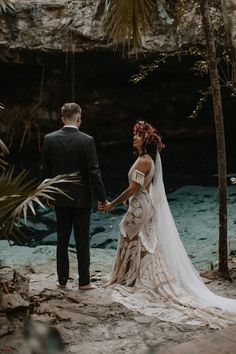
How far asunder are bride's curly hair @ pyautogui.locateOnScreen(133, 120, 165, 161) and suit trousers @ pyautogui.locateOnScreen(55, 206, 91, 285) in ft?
3.04

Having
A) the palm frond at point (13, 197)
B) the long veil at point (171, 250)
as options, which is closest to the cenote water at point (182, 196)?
the long veil at point (171, 250)

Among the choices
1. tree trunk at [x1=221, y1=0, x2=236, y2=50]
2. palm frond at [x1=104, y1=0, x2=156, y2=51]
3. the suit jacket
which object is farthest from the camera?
palm frond at [x1=104, y1=0, x2=156, y2=51]

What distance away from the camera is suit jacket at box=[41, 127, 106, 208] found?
5.19m

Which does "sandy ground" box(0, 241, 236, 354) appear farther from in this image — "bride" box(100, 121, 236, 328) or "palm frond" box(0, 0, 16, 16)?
"palm frond" box(0, 0, 16, 16)

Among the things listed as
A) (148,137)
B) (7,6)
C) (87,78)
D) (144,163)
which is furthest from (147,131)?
(87,78)

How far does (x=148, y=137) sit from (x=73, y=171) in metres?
0.90

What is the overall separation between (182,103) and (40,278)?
9.77 m

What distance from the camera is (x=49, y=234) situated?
10.5 meters

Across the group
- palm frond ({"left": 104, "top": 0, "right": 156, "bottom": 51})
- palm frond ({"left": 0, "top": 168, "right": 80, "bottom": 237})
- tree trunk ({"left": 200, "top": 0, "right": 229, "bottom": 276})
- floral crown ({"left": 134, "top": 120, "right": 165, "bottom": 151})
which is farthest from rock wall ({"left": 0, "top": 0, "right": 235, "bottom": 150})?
palm frond ({"left": 0, "top": 168, "right": 80, "bottom": 237})

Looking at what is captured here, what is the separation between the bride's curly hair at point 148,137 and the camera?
18.1 ft

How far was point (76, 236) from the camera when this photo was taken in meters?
5.29

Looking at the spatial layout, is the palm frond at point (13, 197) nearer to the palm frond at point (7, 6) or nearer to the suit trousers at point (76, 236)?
the suit trousers at point (76, 236)

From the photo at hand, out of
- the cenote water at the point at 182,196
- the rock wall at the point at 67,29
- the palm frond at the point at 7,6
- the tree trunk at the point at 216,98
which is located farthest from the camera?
the rock wall at the point at 67,29

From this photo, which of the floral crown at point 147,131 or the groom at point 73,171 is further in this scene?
the floral crown at point 147,131
